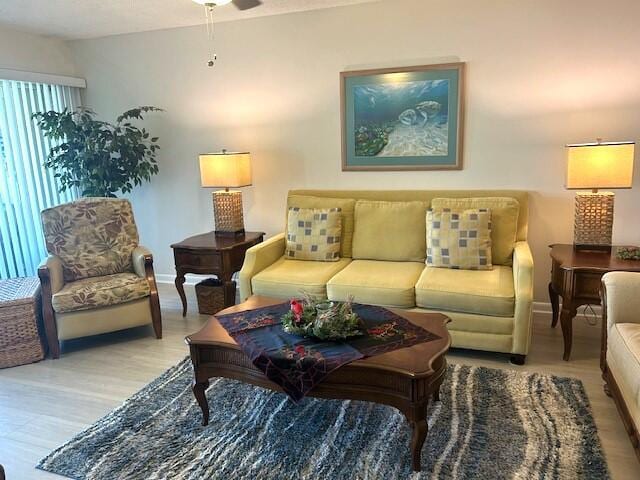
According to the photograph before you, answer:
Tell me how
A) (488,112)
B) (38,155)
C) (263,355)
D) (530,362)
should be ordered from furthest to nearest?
(38,155), (488,112), (530,362), (263,355)

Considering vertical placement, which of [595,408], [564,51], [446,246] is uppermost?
[564,51]

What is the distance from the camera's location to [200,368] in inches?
90.1

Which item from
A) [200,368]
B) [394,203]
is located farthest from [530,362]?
[200,368]

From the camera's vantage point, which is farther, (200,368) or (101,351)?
(101,351)

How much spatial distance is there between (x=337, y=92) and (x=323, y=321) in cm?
241

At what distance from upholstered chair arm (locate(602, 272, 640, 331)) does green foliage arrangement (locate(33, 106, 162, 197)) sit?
380cm

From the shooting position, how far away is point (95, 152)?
421 centimetres

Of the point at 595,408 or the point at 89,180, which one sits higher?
the point at 89,180

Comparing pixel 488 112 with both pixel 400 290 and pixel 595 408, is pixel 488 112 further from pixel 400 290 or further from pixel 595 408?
pixel 595 408

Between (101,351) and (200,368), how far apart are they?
1.46m

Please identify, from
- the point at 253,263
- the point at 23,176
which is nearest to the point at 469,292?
the point at 253,263

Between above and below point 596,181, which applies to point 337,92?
above

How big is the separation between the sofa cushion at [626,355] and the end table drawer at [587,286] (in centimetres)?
48

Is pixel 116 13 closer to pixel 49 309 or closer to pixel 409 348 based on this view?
pixel 49 309
